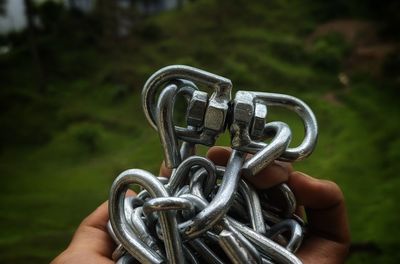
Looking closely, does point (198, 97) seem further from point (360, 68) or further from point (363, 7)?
point (363, 7)

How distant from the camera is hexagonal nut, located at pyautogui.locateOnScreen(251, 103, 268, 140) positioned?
88cm

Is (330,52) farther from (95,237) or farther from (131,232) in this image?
(131,232)

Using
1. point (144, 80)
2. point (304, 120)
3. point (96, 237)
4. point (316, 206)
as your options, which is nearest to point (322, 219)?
point (316, 206)

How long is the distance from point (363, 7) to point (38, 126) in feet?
11.0

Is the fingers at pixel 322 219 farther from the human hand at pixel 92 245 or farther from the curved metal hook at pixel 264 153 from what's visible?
the human hand at pixel 92 245

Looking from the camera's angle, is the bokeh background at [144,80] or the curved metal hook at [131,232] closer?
the curved metal hook at [131,232]

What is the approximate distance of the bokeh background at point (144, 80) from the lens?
94.2 inches

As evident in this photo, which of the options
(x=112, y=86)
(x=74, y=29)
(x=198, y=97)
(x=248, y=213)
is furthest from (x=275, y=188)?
(x=74, y=29)

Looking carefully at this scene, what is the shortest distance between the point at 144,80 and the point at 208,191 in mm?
3896

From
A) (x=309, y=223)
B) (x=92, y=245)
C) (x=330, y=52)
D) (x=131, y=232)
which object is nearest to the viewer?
(x=131, y=232)

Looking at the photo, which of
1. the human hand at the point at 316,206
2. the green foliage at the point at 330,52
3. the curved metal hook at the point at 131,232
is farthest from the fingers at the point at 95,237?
the green foliage at the point at 330,52

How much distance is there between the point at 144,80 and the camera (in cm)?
469

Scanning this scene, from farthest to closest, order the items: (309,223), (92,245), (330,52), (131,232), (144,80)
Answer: (144,80), (330,52), (309,223), (92,245), (131,232)

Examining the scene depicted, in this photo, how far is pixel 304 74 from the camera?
4.21 m
